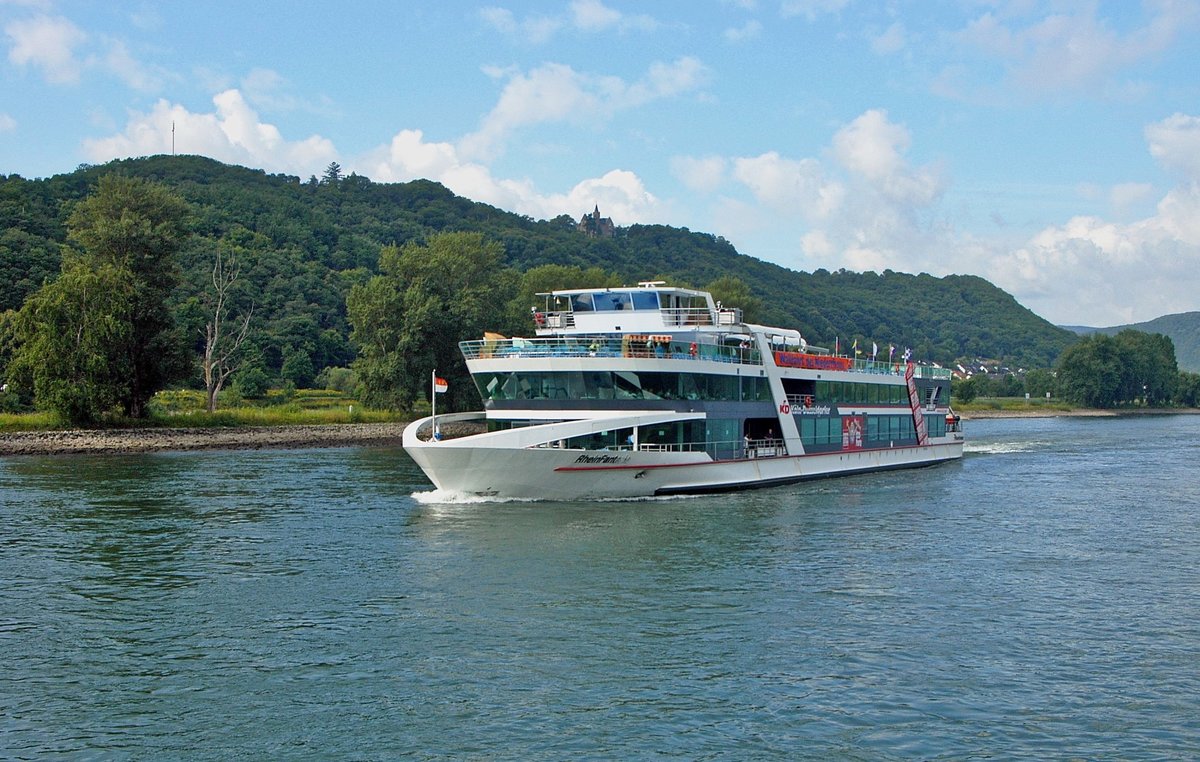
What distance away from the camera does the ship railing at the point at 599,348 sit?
136ft

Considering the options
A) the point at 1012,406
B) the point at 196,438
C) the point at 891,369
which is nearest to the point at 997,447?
the point at 891,369

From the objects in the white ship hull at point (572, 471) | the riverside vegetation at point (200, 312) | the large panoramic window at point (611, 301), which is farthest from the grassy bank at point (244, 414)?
the white ship hull at point (572, 471)

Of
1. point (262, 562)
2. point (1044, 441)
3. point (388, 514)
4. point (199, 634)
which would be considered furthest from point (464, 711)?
point (1044, 441)

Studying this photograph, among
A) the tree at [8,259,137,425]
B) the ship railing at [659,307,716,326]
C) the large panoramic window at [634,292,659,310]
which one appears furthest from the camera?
the tree at [8,259,137,425]

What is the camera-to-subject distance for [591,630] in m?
23.4

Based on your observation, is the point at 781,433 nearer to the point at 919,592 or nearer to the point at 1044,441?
the point at 919,592

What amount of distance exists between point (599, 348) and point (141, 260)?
49.0 metres

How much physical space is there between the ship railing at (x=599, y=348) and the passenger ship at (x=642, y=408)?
2.9 inches

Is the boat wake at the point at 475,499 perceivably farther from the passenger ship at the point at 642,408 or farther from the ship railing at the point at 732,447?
the ship railing at the point at 732,447

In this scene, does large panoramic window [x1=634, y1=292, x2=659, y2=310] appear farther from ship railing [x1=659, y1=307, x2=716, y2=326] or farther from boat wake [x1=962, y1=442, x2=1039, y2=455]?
boat wake [x1=962, y1=442, x2=1039, y2=455]

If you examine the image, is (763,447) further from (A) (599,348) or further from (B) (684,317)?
Result: (A) (599,348)

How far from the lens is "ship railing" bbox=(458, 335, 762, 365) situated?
1626 inches

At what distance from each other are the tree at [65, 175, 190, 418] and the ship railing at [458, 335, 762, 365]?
3810cm

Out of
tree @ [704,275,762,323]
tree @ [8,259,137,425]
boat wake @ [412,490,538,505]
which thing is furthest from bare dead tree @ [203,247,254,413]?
tree @ [704,275,762,323]
